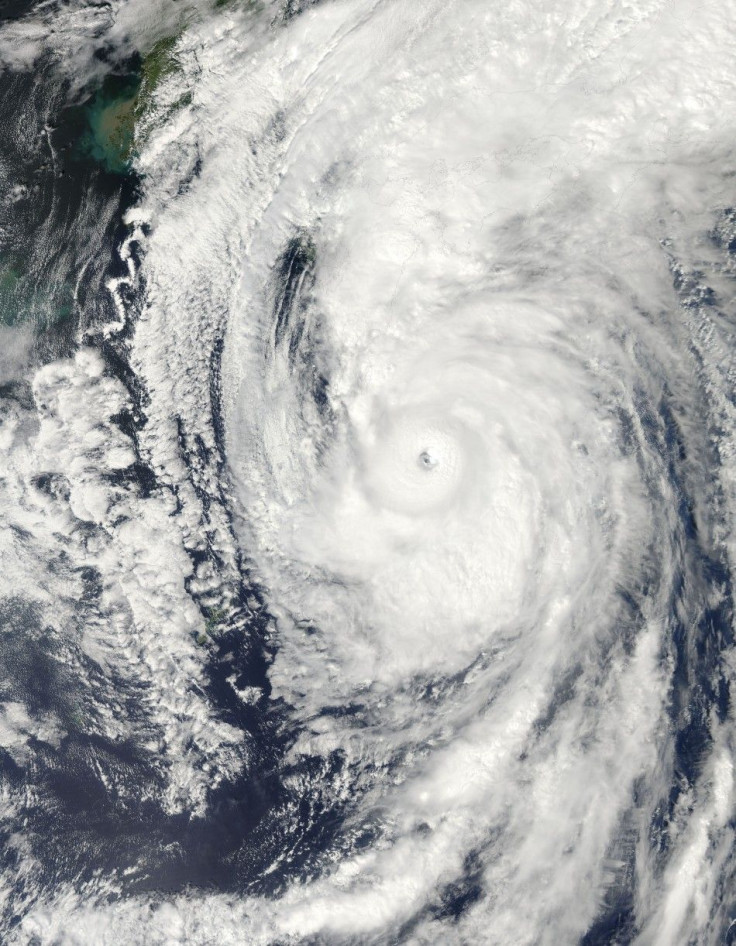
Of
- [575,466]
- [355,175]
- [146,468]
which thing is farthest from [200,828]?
[355,175]

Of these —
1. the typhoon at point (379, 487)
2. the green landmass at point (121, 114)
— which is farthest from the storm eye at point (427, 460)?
the green landmass at point (121, 114)

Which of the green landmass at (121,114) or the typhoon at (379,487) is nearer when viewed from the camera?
the typhoon at (379,487)

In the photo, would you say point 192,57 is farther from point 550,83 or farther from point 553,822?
point 553,822

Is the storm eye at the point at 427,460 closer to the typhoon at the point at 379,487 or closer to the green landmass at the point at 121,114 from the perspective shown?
the typhoon at the point at 379,487

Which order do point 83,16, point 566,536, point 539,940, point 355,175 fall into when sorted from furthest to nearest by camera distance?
point 83,16, point 355,175, point 566,536, point 539,940

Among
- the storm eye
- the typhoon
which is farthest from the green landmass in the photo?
the storm eye
